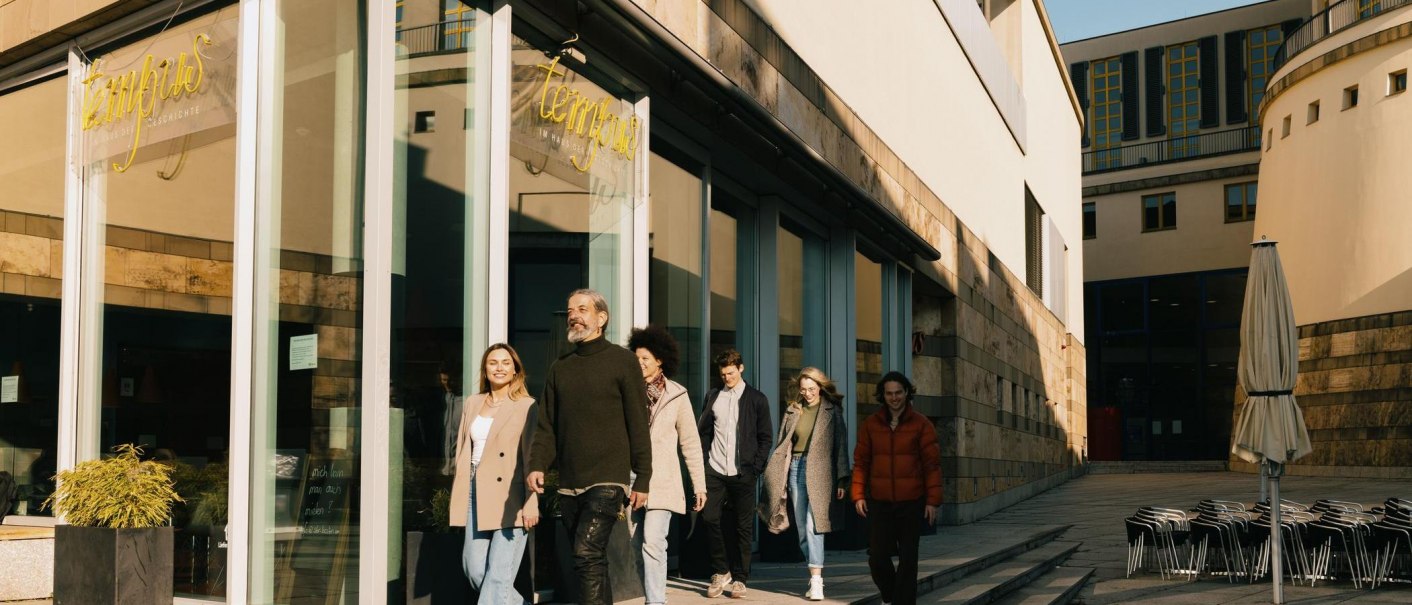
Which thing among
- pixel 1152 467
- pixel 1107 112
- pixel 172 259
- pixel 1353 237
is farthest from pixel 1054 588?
pixel 1107 112

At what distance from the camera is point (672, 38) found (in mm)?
9016

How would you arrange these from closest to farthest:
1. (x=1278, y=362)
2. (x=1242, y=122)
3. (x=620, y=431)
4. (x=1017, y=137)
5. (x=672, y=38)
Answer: (x=620, y=431)
(x=672, y=38)
(x=1278, y=362)
(x=1017, y=137)
(x=1242, y=122)

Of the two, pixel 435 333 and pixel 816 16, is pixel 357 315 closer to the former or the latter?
pixel 435 333

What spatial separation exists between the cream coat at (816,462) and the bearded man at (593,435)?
3.48 m

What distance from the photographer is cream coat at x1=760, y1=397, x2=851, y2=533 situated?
9.91 meters

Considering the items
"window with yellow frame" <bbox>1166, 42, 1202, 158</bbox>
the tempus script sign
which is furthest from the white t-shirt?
"window with yellow frame" <bbox>1166, 42, 1202, 158</bbox>

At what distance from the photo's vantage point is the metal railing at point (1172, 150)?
52562 mm

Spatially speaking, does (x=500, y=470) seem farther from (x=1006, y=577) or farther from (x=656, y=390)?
(x=1006, y=577)

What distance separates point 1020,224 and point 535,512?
22879 millimetres

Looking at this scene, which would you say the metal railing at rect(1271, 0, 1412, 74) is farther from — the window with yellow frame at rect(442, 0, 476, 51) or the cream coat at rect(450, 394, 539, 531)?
the cream coat at rect(450, 394, 539, 531)

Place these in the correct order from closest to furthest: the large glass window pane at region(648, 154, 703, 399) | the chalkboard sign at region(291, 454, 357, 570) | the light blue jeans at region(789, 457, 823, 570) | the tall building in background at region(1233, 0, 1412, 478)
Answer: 1. the chalkboard sign at region(291, 454, 357, 570)
2. the light blue jeans at region(789, 457, 823, 570)
3. the large glass window pane at region(648, 154, 703, 399)
4. the tall building in background at region(1233, 0, 1412, 478)

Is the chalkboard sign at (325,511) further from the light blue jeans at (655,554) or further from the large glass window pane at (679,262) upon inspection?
the large glass window pane at (679,262)

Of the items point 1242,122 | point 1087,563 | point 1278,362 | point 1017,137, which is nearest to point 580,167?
point 1278,362

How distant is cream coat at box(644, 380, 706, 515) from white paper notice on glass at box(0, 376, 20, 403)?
501cm
